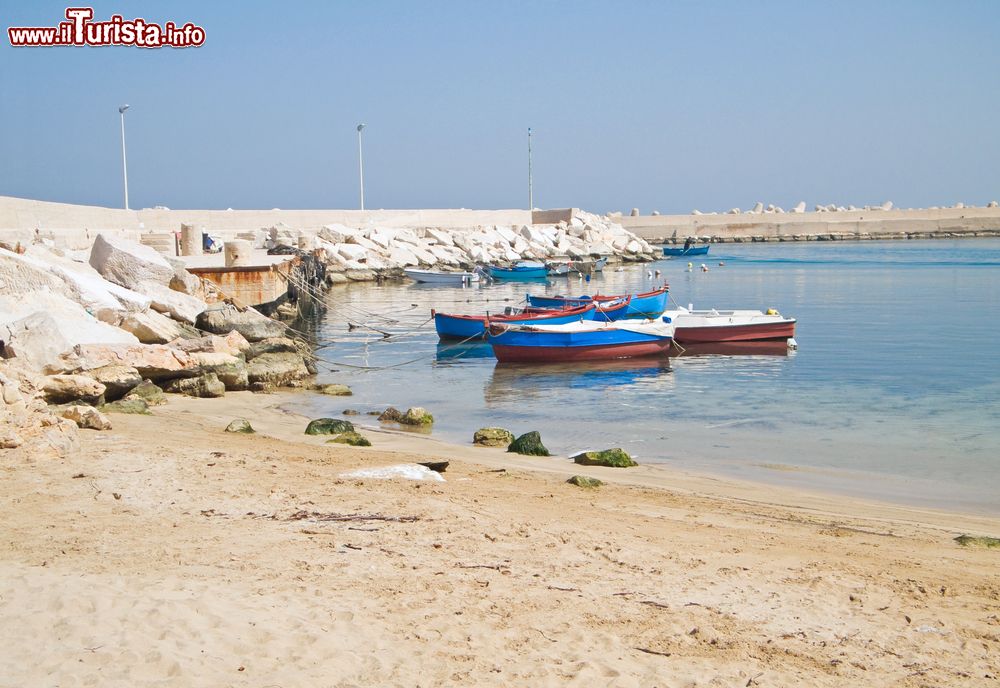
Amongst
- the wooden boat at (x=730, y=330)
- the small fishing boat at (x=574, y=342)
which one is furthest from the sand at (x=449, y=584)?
the wooden boat at (x=730, y=330)

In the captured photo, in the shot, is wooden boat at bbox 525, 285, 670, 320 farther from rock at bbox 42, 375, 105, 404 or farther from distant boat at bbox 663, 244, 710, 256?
distant boat at bbox 663, 244, 710, 256

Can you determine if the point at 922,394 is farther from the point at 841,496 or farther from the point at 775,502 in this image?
the point at 775,502

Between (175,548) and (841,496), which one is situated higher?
(175,548)

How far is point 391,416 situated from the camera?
1435 cm

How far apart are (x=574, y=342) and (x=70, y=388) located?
12622 millimetres

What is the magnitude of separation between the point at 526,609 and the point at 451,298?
33.9m

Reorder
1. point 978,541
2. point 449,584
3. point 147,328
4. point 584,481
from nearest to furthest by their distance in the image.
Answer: point 449,584
point 978,541
point 584,481
point 147,328

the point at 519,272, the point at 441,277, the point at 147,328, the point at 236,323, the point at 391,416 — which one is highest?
the point at 519,272

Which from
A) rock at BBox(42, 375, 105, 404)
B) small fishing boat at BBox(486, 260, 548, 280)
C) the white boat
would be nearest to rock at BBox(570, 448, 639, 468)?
rock at BBox(42, 375, 105, 404)

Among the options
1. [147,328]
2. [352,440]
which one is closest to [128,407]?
[352,440]

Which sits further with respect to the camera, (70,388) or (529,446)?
(529,446)

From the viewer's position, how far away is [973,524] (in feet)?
28.9

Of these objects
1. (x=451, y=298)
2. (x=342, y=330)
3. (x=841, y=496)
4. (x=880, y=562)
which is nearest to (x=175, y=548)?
(x=880, y=562)

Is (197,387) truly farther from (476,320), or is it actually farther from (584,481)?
(476,320)
